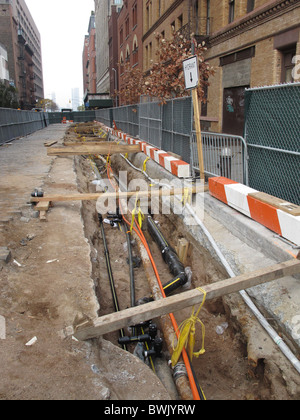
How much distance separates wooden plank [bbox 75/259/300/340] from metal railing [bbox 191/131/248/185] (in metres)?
2.65

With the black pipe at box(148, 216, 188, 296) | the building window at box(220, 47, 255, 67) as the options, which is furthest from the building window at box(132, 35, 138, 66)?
the black pipe at box(148, 216, 188, 296)

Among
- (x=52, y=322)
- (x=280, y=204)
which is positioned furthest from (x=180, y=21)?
(x=52, y=322)

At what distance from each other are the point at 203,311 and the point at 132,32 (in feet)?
125

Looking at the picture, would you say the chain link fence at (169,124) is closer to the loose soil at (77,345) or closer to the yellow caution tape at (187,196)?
the yellow caution tape at (187,196)

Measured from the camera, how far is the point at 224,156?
229 inches

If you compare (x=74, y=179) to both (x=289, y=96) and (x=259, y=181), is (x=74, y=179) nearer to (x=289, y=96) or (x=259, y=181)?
(x=259, y=181)

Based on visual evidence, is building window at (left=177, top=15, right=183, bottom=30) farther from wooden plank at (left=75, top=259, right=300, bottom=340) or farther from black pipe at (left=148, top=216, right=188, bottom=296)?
wooden plank at (left=75, top=259, right=300, bottom=340)

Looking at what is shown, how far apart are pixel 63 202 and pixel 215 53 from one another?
13.4 metres

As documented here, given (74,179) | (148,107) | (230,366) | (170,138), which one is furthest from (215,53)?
(230,366)

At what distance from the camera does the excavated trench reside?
298cm

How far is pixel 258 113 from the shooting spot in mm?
4840

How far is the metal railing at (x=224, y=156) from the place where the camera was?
5344mm

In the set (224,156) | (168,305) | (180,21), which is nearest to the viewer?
(168,305)

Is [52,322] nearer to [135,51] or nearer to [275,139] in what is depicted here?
[275,139]
